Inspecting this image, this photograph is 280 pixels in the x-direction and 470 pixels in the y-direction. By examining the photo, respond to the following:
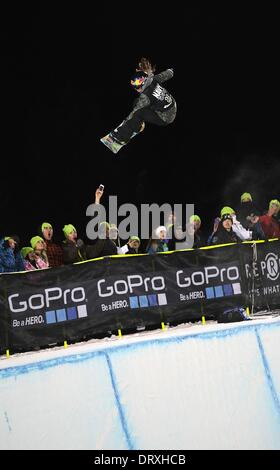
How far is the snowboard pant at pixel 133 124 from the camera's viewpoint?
37.5ft

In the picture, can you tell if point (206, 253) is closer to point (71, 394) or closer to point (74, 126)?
point (71, 394)

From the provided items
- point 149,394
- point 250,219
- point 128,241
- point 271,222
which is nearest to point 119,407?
point 149,394

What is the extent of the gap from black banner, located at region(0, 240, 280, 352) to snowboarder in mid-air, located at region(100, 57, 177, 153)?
302 cm

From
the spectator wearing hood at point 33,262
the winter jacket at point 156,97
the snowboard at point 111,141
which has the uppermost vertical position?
the winter jacket at point 156,97

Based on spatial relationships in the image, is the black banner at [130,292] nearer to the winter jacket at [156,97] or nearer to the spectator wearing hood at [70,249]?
the spectator wearing hood at [70,249]

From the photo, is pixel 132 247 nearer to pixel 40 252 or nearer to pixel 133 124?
pixel 40 252

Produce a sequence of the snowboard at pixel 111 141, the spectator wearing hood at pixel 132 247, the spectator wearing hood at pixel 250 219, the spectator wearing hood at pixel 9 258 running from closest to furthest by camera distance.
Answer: the spectator wearing hood at pixel 9 258
the spectator wearing hood at pixel 132 247
the spectator wearing hood at pixel 250 219
the snowboard at pixel 111 141

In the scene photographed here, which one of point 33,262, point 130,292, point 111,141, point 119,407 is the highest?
point 111,141

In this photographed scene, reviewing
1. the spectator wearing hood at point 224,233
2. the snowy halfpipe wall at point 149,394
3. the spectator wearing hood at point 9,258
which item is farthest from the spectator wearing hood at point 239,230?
the spectator wearing hood at point 9,258

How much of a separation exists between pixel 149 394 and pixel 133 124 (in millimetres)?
5248

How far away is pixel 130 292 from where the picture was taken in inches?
367

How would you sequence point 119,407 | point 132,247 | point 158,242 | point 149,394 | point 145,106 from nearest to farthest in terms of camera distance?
1. point 119,407
2. point 149,394
3. point 132,247
4. point 158,242
5. point 145,106

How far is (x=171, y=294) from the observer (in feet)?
31.4
